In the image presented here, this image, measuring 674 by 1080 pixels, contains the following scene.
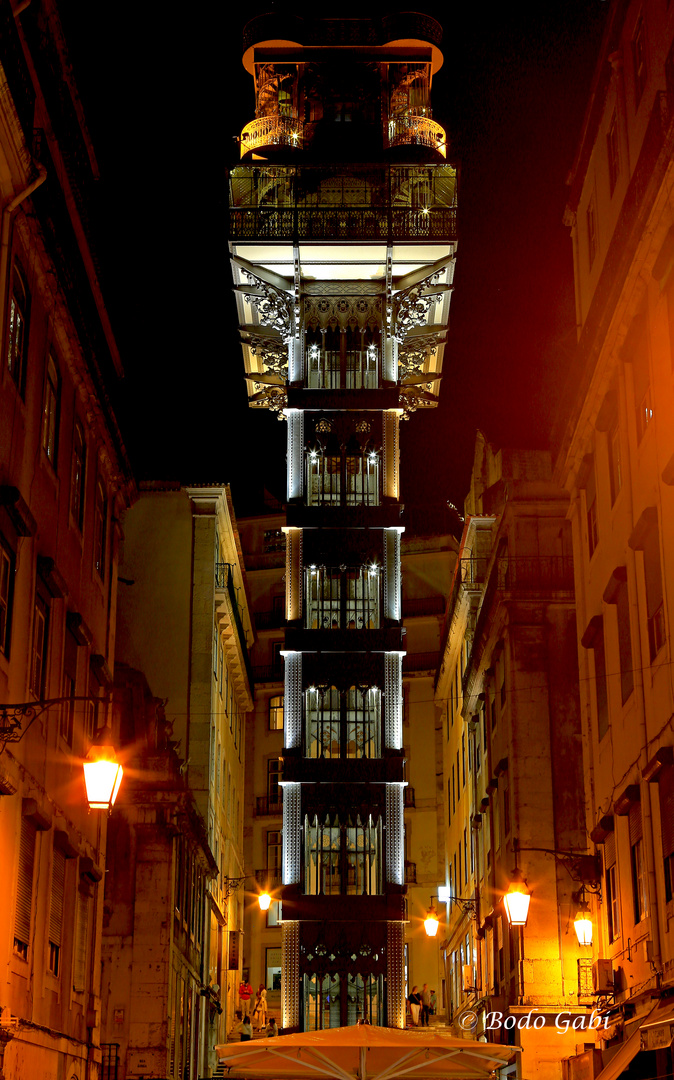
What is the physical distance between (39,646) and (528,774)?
853 inches

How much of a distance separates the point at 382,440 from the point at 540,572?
1683 cm

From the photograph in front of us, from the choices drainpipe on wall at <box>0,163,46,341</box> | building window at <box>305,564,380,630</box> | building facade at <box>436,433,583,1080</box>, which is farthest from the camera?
building window at <box>305,564,380,630</box>

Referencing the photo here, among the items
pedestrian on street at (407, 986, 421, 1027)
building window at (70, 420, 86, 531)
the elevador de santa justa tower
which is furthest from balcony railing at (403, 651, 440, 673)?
building window at (70, 420, 86, 531)

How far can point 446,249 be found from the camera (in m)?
58.2

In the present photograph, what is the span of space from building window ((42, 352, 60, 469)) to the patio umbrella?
10.1 m

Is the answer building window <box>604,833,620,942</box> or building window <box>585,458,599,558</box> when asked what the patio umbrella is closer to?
building window <box>604,833,620,942</box>

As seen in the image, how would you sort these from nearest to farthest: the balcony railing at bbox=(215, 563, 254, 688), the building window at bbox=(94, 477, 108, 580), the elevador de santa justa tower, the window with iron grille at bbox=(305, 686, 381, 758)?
the building window at bbox=(94, 477, 108, 580)
the elevador de santa justa tower
the window with iron grille at bbox=(305, 686, 381, 758)
the balcony railing at bbox=(215, 563, 254, 688)

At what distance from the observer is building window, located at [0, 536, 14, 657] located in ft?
64.1

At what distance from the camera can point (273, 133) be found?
60.3 meters

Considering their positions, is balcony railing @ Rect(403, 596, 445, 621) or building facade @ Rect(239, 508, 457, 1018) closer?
building facade @ Rect(239, 508, 457, 1018)

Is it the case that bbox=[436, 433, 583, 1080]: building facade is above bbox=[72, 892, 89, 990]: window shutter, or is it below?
above

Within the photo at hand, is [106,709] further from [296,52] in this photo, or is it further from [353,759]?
[296,52]

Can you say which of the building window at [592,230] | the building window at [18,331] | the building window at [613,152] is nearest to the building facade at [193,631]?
the building window at [592,230]

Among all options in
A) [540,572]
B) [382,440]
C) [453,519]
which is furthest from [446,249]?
[453,519]
